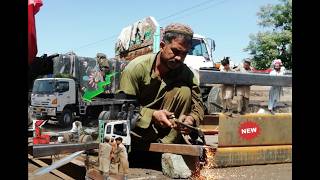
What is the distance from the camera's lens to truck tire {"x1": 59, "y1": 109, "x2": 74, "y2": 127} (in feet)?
41.0

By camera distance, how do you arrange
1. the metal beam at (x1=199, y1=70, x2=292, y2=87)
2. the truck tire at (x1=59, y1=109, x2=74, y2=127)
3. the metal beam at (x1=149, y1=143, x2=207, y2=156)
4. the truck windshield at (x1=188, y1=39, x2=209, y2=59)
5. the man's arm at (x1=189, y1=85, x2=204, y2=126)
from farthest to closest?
the truck tire at (x1=59, y1=109, x2=74, y2=127) → the truck windshield at (x1=188, y1=39, x2=209, y2=59) → the metal beam at (x1=199, y1=70, x2=292, y2=87) → the man's arm at (x1=189, y1=85, x2=204, y2=126) → the metal beam at (x1=149, y1=143, x2=207, y2=156)

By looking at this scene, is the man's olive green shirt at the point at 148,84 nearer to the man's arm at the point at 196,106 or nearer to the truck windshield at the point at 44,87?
the man's arm at the point at 196,106

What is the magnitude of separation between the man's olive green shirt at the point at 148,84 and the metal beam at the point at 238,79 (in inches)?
13.6

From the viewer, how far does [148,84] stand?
3.40m

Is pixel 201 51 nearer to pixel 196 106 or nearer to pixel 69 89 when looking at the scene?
pixel 69 89

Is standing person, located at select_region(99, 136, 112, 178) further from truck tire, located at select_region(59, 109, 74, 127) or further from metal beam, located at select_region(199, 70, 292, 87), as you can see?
truck tire, located at select_region(59, 109, 74, 127)

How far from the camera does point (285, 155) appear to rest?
443 cm

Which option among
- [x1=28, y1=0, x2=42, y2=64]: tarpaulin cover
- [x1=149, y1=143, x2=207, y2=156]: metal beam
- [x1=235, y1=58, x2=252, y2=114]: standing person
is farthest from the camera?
[x1=235, y1=58, x2=252, y2=114]: standing person

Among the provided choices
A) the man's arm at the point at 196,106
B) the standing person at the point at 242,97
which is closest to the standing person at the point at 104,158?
the man's arm at the point at 196,106

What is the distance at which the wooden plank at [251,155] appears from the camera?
12.9 feet

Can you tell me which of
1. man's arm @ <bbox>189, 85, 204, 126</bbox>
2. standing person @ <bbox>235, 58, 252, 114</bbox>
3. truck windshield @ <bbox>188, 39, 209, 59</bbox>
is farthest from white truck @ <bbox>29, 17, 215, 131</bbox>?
man's arm @ <bbox>189, 85, 204, 126</bbox>

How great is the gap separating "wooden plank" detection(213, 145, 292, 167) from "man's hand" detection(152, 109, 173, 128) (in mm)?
845
